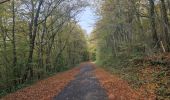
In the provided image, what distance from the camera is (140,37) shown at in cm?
2717

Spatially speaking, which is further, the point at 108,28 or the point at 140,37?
the point at 108,28

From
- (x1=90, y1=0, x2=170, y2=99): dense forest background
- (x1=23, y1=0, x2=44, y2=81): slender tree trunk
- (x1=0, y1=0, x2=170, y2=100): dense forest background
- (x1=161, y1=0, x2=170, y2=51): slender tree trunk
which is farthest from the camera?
(x1=23, y1=0, x2=44, y2=81): slender tree trunk

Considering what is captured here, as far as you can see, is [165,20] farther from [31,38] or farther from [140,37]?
[31,38]

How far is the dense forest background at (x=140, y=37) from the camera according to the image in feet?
50.8

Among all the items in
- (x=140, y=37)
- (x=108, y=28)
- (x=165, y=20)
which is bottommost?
(x=140, y=37)

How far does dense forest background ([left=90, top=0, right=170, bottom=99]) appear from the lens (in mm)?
15475

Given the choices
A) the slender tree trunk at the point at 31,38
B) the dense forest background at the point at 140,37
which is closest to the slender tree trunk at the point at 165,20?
the dense forest background at the point at 140,37

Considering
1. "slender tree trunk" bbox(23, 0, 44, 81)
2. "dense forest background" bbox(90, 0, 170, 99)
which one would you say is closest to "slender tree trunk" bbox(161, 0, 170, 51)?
"dense forest background" bbox(90, 0, 170, 99)

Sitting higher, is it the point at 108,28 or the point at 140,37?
the point at 108,28

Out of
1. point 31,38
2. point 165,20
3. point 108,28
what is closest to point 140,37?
point 165,20

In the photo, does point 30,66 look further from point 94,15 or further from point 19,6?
point 94,15

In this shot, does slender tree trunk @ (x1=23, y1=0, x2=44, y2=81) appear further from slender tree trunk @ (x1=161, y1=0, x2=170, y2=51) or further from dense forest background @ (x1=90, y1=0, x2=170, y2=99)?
slender tree trunk @ (x1=161, y1=0, x2=170, y2=51)

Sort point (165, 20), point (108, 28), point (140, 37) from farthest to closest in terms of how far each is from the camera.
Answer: point (108, 28) → point (140, 37) → point (165, 20)

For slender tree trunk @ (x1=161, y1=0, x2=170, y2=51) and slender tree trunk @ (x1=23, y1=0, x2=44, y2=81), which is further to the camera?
slender tree trunk @ (x1=23, y1=0, x2=44, y2=81)
